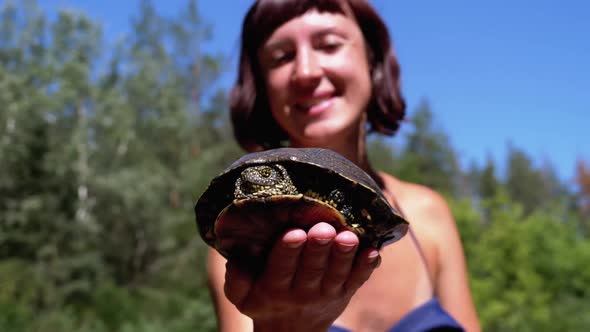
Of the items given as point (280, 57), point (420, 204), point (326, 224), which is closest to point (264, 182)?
point (326, 224)

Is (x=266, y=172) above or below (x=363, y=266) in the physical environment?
above

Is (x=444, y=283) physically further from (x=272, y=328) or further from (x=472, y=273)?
(x=472, y=273)

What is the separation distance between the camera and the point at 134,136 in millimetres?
16422

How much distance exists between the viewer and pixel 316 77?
171 cm

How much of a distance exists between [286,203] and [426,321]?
907mm

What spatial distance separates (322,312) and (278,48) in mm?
1008

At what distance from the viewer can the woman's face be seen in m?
1.74

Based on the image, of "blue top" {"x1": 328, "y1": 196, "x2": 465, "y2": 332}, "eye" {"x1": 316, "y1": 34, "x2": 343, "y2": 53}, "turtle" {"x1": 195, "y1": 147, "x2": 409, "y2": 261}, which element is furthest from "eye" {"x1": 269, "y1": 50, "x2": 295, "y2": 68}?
"blue top" {"x1": 328, "y1": 196, "x2": 465, "y2": 332}

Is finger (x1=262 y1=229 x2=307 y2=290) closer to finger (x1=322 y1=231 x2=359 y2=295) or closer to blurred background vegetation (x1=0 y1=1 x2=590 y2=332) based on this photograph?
finger (x1=322 y1=231 x2=359 y2=295)

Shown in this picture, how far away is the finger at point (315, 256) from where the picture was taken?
1.06 m

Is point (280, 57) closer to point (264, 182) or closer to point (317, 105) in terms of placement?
point (317, 105)

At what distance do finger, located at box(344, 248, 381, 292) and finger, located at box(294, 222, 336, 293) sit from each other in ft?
0.26

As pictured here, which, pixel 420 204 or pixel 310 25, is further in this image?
pixel 420 204

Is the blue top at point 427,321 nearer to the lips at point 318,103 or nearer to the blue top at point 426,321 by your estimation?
the blue top at point 426,321
